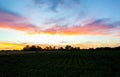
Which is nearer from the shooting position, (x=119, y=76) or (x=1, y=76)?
(x=119, y=76)

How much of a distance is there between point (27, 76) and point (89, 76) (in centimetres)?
566

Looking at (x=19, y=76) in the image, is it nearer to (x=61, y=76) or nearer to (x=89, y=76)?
(x=61, y=76)

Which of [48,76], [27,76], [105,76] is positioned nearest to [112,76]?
[105,76]

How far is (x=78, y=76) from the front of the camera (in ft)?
74.2

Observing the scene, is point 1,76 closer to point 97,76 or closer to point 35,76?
Answer: point 35,76

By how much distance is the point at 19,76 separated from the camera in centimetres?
2252

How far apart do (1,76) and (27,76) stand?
2.51 meters

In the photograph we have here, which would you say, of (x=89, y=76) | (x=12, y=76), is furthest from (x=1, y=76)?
(x=89, y=76)

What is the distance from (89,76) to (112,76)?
2.16m

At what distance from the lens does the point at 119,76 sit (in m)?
21.4

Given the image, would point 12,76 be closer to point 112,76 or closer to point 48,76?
point 48,76

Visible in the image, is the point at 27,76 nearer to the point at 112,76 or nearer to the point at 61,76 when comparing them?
the point at 61,76

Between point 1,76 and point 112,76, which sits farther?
point 1,76

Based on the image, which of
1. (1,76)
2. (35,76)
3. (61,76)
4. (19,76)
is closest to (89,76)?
(61,76)
